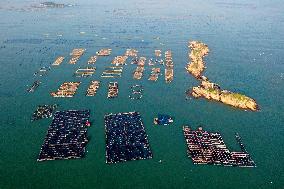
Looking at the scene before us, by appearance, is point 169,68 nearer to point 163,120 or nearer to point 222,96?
point 222,96

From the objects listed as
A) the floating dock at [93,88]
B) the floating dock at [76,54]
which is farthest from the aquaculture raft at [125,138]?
the floating dock at [76,54]

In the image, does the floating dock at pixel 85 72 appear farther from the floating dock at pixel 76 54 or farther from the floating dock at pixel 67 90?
the floating dock at pixel 76 54

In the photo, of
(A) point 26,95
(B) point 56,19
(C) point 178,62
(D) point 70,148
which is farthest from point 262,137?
(B) point 56,19

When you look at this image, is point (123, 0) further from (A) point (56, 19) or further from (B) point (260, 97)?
(B) point (260, 97)

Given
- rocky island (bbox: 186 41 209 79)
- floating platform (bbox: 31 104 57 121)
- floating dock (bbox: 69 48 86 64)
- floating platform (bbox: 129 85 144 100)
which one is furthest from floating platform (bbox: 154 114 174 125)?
floating dock (bbox: 69 48 86 64)

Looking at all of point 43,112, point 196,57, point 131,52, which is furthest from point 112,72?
point 196,57

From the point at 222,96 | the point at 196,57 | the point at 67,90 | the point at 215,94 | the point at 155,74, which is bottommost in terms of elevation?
the point at 67,90

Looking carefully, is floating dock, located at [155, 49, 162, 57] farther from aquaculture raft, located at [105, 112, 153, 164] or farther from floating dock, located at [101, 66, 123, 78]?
aquaculture raft, located at [105, 112, 153, 164]
